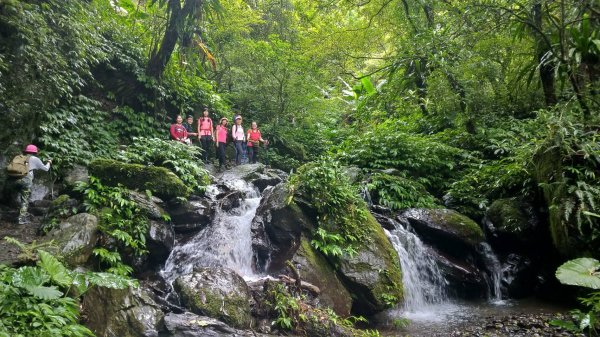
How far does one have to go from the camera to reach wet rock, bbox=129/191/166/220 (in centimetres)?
786

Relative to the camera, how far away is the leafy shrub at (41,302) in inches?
157

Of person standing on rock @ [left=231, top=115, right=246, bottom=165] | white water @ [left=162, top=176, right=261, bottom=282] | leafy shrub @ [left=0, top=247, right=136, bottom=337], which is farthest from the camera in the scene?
person standing on rock @ [left=231, top=115, right=246, bottom=165]

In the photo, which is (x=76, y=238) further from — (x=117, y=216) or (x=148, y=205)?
(x=148, y=205)

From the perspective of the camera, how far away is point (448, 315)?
23.5ft

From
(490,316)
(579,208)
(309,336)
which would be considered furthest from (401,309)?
(579,208)

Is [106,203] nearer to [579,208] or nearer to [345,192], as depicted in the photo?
[345,192]

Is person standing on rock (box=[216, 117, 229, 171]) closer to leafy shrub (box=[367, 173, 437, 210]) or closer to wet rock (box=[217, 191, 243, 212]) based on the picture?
wet rock (box=[217, 191, 243, 212])

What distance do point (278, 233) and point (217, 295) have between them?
2.21 m

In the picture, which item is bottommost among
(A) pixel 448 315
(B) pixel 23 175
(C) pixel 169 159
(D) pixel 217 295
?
(A) pixel 448 315

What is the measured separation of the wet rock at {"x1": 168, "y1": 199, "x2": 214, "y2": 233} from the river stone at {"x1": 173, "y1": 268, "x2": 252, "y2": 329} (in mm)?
2371

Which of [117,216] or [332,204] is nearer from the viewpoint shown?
[117,216]

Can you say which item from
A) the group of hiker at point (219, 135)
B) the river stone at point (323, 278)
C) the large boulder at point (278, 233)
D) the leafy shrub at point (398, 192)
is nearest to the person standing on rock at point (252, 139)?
the group of hiker at point (219, 135)

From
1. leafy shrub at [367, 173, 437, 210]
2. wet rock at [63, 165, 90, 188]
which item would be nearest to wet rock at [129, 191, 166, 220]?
wet rock at [63, 165, 90, 188]

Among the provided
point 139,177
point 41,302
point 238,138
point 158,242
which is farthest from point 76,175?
point 238,138
